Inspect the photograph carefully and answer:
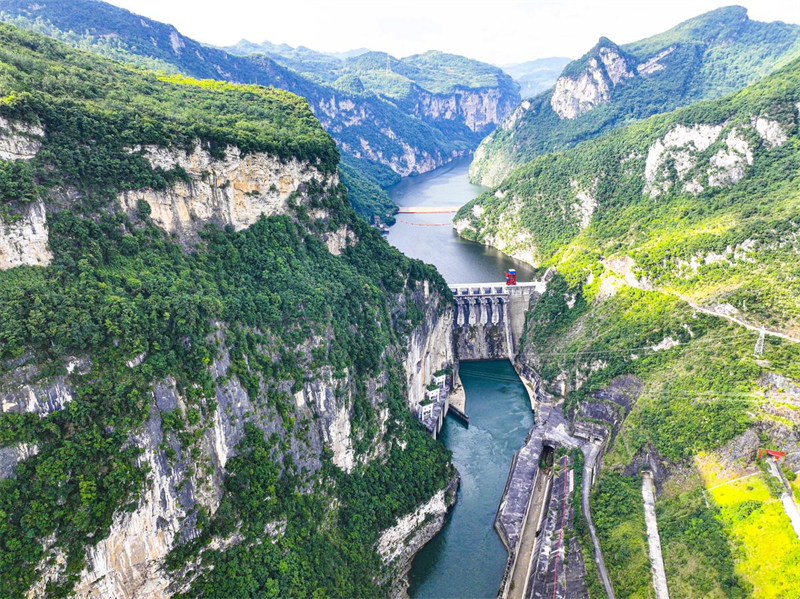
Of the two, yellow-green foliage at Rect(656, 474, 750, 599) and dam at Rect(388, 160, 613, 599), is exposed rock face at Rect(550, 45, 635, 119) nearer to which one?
dam at Rect(388, 160, 613, 599)

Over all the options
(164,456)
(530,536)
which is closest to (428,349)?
(530,536)

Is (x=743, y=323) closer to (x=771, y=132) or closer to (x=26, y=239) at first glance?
(x=771, y=132)

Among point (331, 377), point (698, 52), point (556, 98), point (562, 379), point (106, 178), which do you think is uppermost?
point (698, 52)

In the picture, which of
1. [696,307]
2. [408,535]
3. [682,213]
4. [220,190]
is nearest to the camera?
[220,190]

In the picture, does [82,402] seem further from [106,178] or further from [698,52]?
[698,52]

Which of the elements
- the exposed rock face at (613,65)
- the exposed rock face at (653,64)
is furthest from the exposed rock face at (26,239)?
the exposed rock face at (653,64)

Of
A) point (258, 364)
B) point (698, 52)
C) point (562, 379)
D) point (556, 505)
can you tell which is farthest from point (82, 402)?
point (698, 52)
